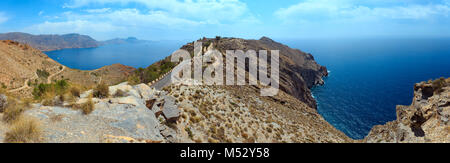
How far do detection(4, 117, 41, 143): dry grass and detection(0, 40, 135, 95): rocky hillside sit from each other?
28.0 m

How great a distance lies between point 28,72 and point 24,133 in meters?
50.0

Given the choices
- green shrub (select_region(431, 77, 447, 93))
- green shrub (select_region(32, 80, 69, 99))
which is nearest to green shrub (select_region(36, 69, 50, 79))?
green shrub (select_region(32, 80, 69, 99))

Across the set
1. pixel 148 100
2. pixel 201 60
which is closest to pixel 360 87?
pixel 201 60

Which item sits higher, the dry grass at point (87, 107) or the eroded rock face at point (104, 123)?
the dry grass at point (87, 107)

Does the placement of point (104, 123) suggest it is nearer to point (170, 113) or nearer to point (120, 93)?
point (120, 93)

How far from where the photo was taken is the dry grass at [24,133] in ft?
18.5

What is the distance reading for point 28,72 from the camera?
40688mm

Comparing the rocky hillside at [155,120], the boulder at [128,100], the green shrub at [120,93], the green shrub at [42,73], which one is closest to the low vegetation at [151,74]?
the rocky hillside at [155,120]

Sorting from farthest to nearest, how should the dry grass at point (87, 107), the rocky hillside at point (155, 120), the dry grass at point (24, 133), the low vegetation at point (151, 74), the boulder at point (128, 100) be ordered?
the low vegetation at point (151, 74), the boulder at point (128, 100), the dry grass at point (87, 107), the rocky hillside at point (155, 120), the dry grass at point (24, 133)

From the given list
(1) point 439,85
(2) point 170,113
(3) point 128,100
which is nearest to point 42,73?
(3) point 128,100

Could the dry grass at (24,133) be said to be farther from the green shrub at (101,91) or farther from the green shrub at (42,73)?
the green shrub at (42,73)

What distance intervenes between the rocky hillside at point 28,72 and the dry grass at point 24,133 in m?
28.0

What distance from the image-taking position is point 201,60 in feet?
99.2
